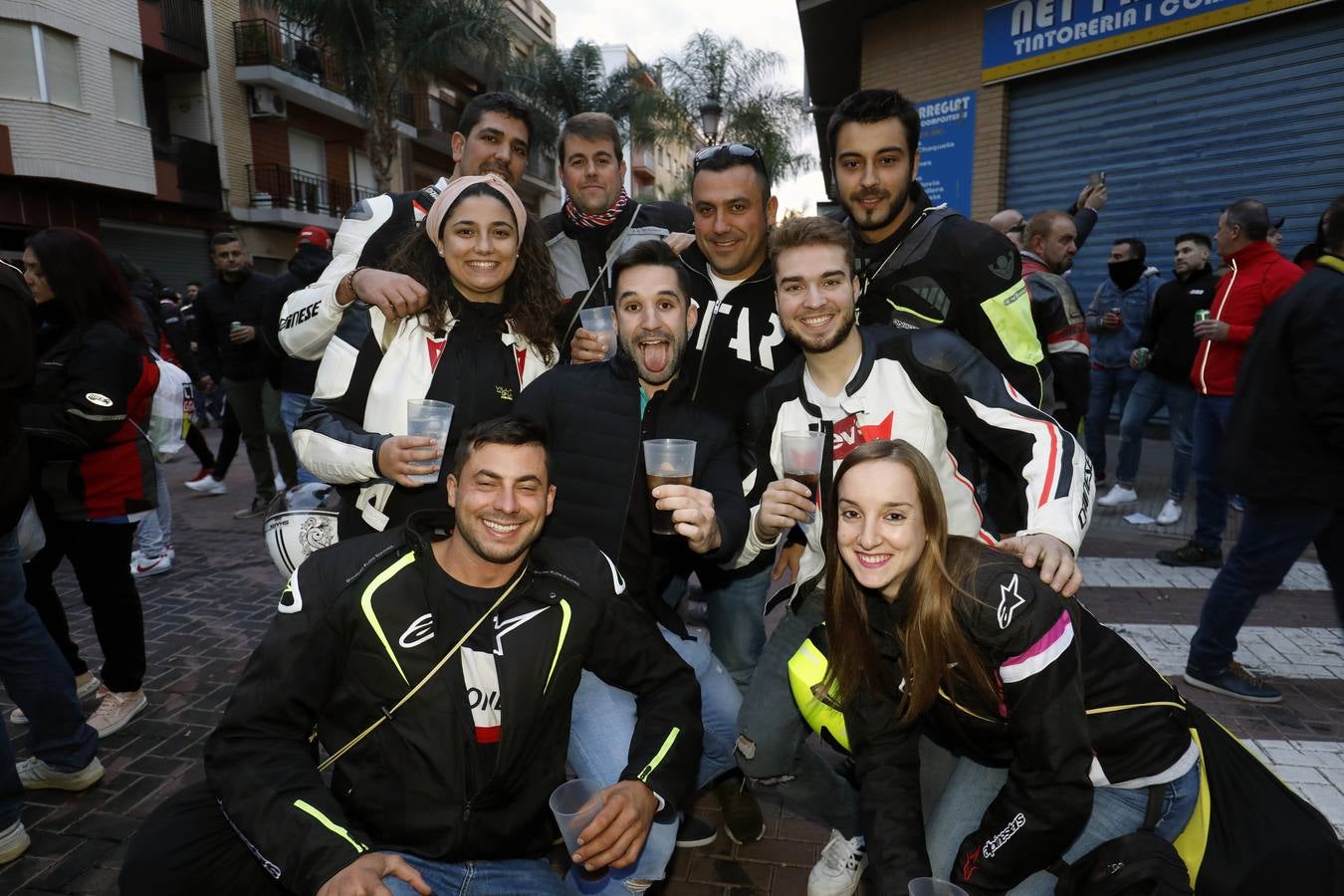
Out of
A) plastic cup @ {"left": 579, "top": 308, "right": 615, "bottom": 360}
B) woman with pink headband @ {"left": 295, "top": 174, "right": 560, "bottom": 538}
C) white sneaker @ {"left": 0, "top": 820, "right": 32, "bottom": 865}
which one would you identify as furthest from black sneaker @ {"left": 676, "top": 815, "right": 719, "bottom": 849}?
white sneaker @ {"left": 0, "top": 820, "right": 32, "bottom": 865}

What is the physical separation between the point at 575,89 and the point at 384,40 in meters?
12.2

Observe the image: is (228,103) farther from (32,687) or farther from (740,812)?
(740,812)

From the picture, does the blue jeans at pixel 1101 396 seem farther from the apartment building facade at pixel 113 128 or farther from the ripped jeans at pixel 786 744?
the apartment building facade at pixel 113 128

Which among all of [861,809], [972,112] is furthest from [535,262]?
[972,112]

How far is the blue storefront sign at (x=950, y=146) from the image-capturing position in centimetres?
1235

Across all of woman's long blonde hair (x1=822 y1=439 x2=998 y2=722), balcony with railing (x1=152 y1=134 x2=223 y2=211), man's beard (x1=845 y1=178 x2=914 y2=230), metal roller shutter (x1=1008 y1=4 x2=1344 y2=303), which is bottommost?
woman's long blonde hair (x1=822 y1=439 x2=998 y2=722)

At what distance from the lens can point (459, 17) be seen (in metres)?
23.4

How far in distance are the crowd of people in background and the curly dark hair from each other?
0.05 feet

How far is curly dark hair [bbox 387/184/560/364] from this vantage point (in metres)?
3.22

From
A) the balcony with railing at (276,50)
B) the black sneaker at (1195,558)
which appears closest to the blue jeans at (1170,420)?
the black sneaker at (1195,558)

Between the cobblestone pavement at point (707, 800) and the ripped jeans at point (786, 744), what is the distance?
0.31m

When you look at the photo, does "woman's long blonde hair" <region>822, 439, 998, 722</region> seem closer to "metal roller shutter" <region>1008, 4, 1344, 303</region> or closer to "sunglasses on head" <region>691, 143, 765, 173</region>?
"sunglasses on head" <region>691, 143, 765, 173</region>

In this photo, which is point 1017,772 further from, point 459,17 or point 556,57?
point 556,57

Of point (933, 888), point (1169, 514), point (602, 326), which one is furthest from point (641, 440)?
point (1169, 514)
